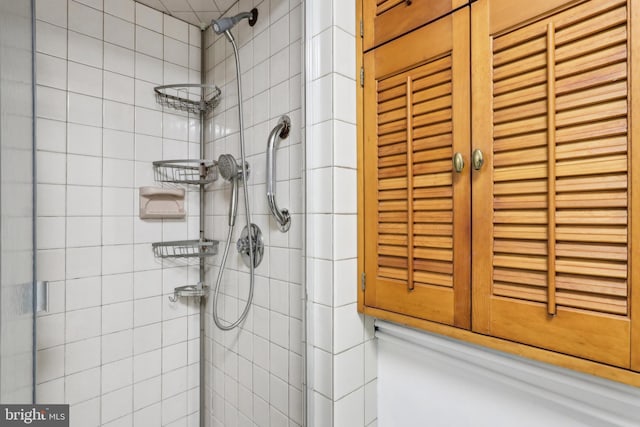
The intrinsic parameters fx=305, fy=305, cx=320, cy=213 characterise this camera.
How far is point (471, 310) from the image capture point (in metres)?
0.69

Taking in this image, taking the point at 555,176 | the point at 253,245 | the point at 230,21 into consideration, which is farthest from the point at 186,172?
the point at 555,176

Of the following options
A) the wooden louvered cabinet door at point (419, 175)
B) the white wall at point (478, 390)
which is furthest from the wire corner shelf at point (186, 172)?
the white wall at point (478, 390)

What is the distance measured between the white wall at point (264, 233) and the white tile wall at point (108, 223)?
183 mm

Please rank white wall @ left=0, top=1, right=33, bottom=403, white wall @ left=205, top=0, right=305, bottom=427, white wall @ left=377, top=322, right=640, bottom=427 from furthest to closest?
white wall @ left=205, top=0, right=305, bottom=427 → white wall @ left=377, top=322, right=640, bottom=427 → white wall @ left=0, top=1, right=33, bottom=403

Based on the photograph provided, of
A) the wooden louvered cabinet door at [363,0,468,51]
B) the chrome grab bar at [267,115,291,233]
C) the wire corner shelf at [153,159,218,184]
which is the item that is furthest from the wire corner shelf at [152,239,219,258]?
the wooden louvered cabinet door at [363,0,468,51]

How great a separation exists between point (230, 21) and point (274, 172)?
600 millimetres

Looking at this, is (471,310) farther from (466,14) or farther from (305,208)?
(466,14)

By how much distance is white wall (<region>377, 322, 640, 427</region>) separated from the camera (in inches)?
24.3

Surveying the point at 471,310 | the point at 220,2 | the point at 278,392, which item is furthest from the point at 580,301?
the point at 220,2

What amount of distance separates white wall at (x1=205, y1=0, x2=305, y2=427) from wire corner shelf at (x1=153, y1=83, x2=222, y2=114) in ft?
0.17

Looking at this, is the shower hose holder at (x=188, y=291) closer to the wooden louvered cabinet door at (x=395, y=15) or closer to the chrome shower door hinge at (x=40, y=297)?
the chrome shower door hinge at (x=40, y=297)

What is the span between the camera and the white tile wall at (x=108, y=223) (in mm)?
1124

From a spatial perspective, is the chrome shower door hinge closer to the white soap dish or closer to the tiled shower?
the tiled shower

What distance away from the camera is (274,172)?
3.54 feet
